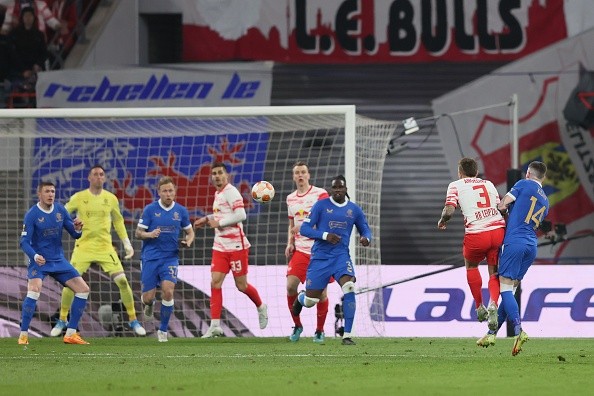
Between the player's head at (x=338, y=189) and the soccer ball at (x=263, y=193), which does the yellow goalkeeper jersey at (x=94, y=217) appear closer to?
the soccer ball at (x=263, y=193)

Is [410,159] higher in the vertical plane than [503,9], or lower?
lower

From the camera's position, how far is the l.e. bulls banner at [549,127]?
2281 cm

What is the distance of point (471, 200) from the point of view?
Answer: 14727 millimetres

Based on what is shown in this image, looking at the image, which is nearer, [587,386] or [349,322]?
[587,386]

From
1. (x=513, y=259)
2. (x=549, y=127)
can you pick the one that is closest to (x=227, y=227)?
(x=513, y=259)

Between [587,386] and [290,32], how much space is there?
570 inches

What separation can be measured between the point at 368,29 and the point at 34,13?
19.7ft

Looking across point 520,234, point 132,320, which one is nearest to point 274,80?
point 132,320

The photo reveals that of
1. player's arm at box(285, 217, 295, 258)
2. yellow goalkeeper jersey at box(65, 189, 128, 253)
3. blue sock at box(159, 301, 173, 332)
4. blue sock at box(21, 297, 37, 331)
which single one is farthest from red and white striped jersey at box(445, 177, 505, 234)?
blue sock at box(21, 297, 37, 331)

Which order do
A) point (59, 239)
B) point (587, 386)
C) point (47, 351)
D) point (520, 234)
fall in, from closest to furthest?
point (587, 386) < point (520, 234) < point (47, 351) < point (59, 239)

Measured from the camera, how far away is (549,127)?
23031mm

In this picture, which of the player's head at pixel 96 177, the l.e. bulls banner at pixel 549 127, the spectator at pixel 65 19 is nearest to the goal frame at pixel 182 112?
the player's head at pixel 96 177

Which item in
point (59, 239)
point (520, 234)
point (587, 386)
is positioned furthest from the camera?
point (59, 239)

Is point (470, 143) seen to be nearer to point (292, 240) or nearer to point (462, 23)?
point (462, 23)
